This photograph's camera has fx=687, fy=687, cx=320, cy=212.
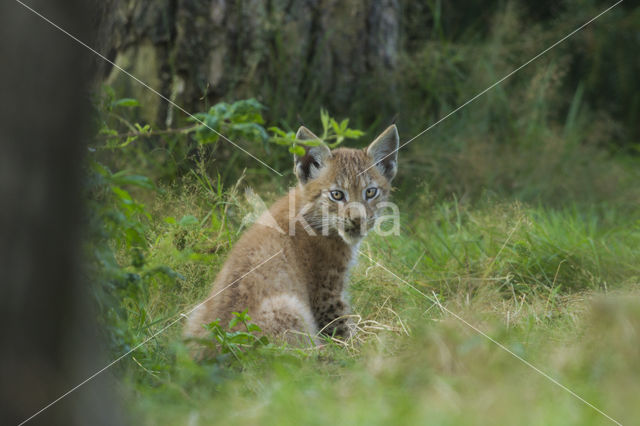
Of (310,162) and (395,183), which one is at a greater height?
(310,162)

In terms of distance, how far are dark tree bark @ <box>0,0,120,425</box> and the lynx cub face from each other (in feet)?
7.46

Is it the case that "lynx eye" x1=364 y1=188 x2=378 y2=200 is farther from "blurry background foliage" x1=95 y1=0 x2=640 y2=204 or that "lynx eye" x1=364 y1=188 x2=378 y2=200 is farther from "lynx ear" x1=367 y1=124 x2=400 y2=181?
"blurry background foliage" x1=95 y1=0 x2=640 y2=204

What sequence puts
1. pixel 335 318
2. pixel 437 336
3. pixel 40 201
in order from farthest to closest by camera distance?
pixel 335 318, pixel 437 336, pixel 40 201

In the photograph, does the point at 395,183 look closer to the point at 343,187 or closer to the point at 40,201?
the point at 343,187

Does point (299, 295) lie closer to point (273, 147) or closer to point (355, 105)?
point (273, 147)

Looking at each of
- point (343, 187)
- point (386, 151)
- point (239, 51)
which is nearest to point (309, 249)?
point (343, 187)

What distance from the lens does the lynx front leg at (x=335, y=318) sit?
3.81 metres

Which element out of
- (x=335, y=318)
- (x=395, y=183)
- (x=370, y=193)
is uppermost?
(x=370, y=193)

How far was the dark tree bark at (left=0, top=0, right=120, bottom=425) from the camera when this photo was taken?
1.78m

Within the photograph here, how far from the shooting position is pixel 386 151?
175 inches

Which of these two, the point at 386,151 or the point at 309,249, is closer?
the point at 309,249

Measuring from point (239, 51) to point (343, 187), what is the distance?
6.45 feet

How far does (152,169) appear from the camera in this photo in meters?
4.82

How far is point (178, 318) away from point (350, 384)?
4.36 feet
